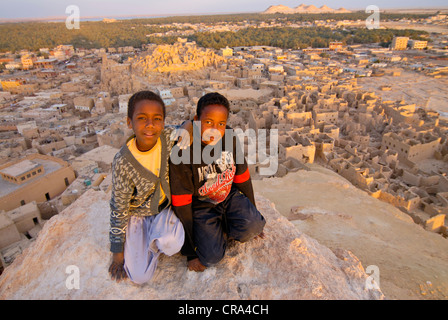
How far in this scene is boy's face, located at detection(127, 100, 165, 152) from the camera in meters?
2.01

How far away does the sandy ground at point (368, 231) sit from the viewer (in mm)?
3744

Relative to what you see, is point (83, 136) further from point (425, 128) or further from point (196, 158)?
point (425, 128)

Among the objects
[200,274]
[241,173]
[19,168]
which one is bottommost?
[19,168]

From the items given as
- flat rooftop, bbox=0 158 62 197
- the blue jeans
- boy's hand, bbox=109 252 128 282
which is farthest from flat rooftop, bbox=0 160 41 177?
the blue jeans

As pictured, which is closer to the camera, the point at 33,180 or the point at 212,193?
the point at 212,193

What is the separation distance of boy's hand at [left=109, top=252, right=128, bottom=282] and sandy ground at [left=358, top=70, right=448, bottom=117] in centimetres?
2143

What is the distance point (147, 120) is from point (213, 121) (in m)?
0.47

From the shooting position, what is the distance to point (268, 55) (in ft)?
121

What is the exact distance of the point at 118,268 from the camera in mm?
2207

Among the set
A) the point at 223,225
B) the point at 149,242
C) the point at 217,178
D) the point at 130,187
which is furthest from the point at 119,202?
the point at 223,225

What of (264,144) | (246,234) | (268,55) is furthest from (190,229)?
(268,55)

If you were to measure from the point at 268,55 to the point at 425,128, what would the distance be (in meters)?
26.8

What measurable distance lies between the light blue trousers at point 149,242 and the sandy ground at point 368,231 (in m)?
2.55

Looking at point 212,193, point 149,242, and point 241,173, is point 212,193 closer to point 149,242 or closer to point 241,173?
point 241,173
